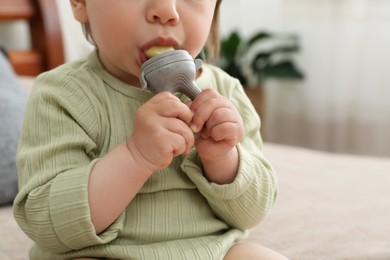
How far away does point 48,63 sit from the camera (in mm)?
2176

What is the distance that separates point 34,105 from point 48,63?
55.6 inches

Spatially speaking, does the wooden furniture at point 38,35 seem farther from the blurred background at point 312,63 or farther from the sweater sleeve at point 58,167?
the sweater sleeve at point 58,167

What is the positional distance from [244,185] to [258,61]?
1.92 m

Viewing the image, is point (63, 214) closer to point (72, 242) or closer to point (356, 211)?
point (72, 242)

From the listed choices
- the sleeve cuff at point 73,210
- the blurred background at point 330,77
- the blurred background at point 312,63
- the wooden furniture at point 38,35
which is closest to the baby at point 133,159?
the sleeve cuff at point 73,210

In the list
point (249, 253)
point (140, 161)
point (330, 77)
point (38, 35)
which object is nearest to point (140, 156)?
point (140, 161)

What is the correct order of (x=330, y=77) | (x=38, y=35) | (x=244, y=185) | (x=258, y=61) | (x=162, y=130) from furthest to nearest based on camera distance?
(x=258, y=61) → (x=330, y=77) → (x=38, y=35) → (x=244, y=185) → (x=162, y=130)

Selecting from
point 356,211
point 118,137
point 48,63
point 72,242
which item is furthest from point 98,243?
point 48,63

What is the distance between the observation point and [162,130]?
2.25 ft

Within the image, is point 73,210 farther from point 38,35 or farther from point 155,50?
point 38,35

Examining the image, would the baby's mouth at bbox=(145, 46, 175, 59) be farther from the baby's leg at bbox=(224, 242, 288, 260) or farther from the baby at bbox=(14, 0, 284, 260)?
the baby's leg at bbox=(224, 242, 288, 260)

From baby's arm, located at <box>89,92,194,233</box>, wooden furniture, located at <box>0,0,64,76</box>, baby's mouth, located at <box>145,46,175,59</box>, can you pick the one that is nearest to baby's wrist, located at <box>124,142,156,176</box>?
baby's arm, located at <box>89,92,194,233</box>

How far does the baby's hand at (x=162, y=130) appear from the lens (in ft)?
2.26

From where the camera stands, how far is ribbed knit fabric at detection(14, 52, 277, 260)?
73 centimetres
